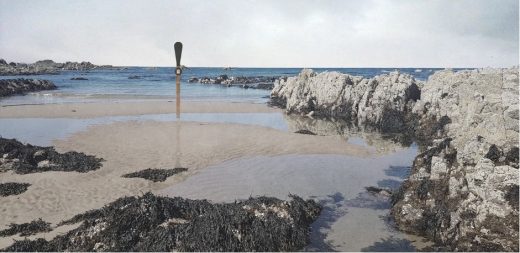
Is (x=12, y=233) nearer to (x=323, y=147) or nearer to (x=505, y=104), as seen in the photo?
(x=323, y=147)

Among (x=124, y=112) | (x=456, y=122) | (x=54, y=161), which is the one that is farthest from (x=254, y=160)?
(x=124, y=112)

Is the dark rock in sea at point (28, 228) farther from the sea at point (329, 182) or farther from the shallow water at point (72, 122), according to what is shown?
the shallow water at point (72, 122)

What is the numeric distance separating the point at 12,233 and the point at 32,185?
3.90m

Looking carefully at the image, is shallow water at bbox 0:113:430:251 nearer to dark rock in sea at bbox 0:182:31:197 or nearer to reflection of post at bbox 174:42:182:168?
reflection of post at bbox 174:42:182:168

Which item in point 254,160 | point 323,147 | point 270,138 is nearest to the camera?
point 254,160

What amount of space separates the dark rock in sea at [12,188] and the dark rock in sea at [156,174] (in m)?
3.32

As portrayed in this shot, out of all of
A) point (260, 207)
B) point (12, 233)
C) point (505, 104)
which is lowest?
point (12, 233)

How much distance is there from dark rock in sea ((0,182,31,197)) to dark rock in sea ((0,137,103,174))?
1.46 meters

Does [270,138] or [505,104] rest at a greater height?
[505,104]

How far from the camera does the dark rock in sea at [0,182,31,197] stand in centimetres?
1208

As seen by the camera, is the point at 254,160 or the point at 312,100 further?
the point at 312,100

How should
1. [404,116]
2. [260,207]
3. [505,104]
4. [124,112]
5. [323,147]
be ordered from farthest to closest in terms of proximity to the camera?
1. [124,112]
2. [404,116]
3. [323,147]
4. [505,104]
5. [260,207]

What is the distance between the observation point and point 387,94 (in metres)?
29.3

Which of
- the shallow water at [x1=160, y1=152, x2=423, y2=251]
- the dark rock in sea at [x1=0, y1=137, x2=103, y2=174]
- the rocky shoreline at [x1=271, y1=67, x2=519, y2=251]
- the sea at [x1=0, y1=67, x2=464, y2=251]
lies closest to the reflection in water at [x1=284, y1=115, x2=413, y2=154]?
the sea at [x1=0, y1=67, x2=464, y2=251]
